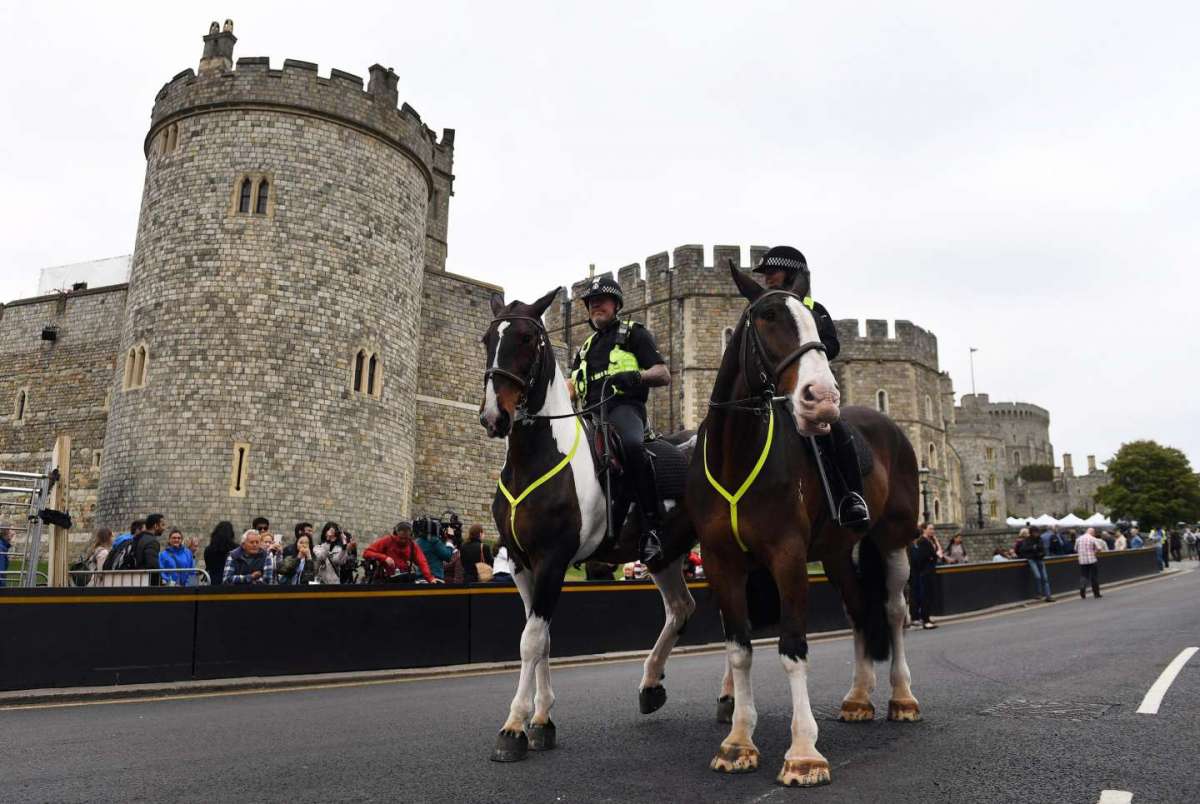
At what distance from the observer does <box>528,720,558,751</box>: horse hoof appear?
193 inches

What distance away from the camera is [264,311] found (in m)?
23.7

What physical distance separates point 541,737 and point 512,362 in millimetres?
2271

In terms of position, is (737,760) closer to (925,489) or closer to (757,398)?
(757,398)

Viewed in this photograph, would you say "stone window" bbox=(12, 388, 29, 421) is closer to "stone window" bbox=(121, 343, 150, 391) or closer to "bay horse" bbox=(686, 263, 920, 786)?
"stone window" bbox=(121, 343, 150, 391)

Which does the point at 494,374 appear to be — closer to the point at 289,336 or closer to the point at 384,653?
the point at 384,653

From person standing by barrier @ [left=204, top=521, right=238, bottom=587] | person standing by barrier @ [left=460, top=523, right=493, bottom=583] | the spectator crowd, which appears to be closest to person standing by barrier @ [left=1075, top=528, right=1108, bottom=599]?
the spectator crowd

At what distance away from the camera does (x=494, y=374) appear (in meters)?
5.18

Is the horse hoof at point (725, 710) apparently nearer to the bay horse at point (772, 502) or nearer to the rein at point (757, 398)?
the bay horse at point (772, 502)

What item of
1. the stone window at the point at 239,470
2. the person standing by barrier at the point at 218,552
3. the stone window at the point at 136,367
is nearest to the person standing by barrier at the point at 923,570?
the person standing by barrier at the point at 218,552

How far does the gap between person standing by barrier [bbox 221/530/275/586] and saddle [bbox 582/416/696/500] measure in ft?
24.3

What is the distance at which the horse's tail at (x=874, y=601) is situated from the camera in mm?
5570

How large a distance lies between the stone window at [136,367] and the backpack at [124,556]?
43.3ft

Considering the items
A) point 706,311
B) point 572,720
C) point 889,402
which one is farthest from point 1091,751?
point 889,402

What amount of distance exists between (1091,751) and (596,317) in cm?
423
